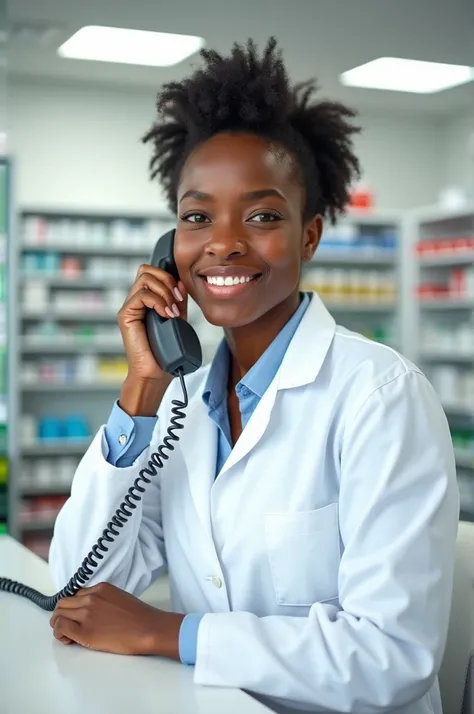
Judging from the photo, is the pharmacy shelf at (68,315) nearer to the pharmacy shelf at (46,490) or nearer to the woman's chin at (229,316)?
the pharmacy shelf at (46,490)

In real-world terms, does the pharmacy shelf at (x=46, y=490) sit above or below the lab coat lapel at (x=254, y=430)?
below

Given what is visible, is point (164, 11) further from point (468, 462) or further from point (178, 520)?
point (178, 520)

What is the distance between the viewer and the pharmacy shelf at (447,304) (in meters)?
5.76

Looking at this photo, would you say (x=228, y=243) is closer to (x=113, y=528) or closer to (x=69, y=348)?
(x=113, y=528)

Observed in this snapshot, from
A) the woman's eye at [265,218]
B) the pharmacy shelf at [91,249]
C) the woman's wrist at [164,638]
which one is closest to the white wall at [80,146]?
the pharmacy shelf at [91,249]

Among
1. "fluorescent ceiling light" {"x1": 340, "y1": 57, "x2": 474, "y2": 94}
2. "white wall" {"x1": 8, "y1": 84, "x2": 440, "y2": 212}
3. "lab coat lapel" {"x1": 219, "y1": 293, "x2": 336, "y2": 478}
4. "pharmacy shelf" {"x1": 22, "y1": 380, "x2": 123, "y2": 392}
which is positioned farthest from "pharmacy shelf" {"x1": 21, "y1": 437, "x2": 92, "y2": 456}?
"lab coat lapel" {"x1": 219, "y1": 293, "x2": 336, "y2": 478}

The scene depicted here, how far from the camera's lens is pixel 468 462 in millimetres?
5805

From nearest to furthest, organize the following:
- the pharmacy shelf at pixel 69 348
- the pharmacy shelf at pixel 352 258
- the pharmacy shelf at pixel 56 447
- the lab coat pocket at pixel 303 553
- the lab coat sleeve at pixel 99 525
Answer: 1. the lab coat pocket at pixel 303 553
2. the lab coat sleeve at pixel 99 525
3. the pharmacy shelf at pixel 56 447
4. the pharmacy shelf at pixel 69 348
5. the pharmacy shelf at pixel 352 258

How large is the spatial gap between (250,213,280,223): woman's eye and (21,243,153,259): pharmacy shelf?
4.54 meters

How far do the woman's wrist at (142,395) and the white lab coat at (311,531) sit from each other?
64 millimetres

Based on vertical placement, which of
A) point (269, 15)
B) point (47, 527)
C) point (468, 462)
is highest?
point (269, 15)

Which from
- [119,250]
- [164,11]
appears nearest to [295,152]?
[164,11]

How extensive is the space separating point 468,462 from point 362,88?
3.03 metres

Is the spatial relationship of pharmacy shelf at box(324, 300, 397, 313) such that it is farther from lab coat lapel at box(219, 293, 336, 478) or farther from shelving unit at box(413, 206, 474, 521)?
lab coat lapel at box(219, 293, 336, 478)
